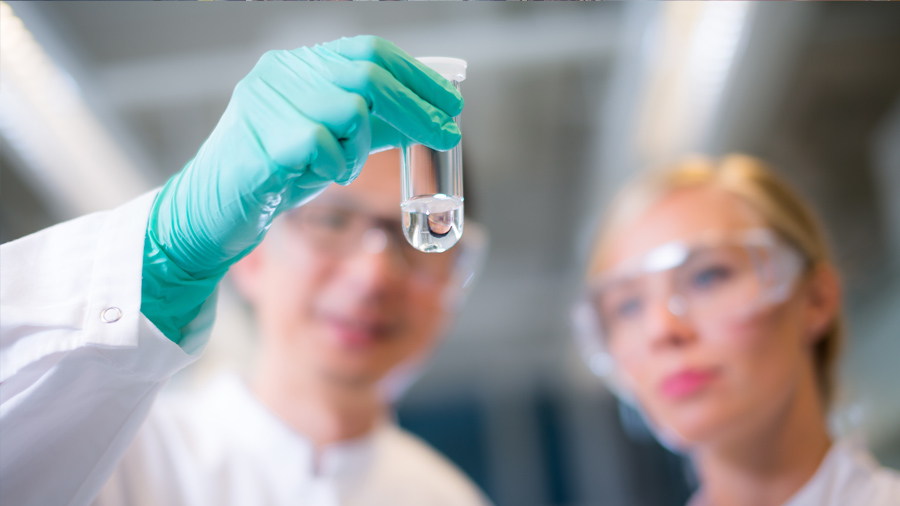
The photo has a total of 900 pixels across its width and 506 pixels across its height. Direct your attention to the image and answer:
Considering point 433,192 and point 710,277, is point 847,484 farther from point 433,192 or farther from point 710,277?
point 433,192

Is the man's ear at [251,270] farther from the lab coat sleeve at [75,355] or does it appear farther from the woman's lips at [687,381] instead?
the woman's lips at [687,381]

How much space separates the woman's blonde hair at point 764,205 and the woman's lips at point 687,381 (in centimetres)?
33

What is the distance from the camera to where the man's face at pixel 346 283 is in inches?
57.2

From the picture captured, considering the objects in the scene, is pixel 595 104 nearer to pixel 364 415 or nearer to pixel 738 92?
pixel 738 92

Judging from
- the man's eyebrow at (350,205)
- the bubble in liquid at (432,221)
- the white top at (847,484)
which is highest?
the bubble in liquid at (432,221)

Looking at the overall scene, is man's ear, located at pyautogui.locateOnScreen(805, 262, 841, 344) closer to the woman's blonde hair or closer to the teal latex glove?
the woman's blonde hair

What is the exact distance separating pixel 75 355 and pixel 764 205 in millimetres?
1481

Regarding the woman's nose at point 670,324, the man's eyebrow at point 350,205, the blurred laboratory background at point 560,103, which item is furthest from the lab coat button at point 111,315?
the woman's nose at point 670,324

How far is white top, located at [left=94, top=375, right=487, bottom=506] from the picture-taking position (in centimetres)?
113

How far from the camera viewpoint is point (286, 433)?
1403 millimetres

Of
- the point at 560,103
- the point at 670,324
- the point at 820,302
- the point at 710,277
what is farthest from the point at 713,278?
the point at 560,103

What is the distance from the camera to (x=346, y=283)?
1.46m

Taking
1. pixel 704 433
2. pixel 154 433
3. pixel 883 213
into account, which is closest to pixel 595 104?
pixel 883 213

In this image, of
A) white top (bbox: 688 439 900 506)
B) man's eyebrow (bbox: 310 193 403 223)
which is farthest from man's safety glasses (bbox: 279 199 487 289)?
white top (bbox: 688 439 900 506)
